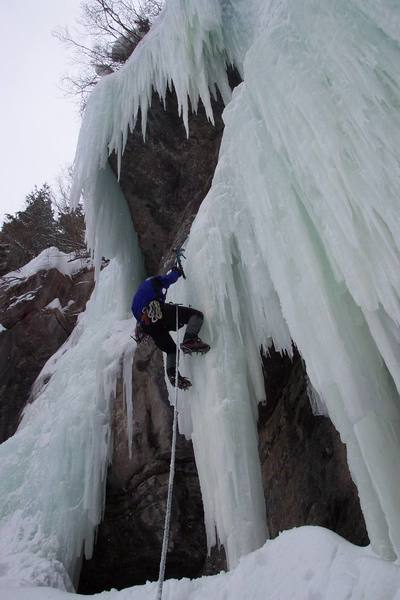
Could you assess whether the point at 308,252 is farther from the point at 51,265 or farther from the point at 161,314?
the point at 51,265

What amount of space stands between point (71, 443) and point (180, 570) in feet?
5.25

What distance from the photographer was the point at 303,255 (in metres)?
2.21

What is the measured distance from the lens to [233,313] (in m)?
3.10

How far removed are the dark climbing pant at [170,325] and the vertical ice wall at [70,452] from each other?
3.91 feet

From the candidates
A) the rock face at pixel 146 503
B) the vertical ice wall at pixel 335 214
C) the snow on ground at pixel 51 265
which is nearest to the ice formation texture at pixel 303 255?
the vertical ice wall at pixel 335 214

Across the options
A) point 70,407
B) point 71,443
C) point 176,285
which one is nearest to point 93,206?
point 176,285

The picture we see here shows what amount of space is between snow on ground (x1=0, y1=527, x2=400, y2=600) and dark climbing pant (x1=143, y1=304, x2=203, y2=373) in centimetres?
164

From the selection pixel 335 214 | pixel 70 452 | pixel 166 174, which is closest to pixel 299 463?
pixel 70 452

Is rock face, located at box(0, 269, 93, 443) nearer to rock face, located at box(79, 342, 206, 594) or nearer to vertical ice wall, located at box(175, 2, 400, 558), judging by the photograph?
rock face, located at box(79, 342, 206, 594)

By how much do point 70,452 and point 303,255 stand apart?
3212 mm

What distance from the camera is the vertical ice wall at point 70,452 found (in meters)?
3.73

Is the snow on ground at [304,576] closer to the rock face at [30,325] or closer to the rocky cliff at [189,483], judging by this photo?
the rocky cliff at [189,483]

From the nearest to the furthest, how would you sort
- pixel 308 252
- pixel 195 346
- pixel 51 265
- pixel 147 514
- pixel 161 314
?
Result: pixel 308 252
pixel 195 346
pixel 161 314
pixel 147 514
pixel 51 265

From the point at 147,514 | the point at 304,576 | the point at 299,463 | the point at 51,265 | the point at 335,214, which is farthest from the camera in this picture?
the point at 51,265
